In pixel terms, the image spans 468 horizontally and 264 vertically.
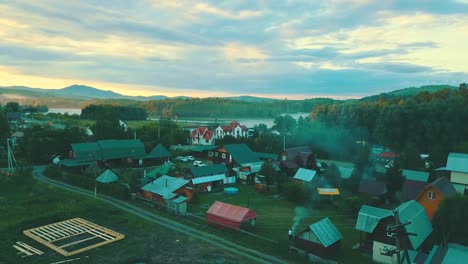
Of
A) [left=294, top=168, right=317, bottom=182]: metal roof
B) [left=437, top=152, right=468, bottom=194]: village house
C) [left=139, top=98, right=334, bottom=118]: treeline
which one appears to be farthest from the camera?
[left=139, top=98, right=334, bottom=118]: treeline

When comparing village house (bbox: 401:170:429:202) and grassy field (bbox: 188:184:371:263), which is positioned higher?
village house (bbox: 401:170:429:202)

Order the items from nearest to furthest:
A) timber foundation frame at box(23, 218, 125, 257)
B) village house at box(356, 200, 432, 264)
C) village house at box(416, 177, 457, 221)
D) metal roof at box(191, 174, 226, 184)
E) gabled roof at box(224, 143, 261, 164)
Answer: village house at box(356, 200, 432, 264)
timber foundation frame at box(23, 218, 125, 257)
village house at box(416, 177, 457, 221)
metal roof at box(191, 174, 226, 184)
gabled roof at box(224, 143, 261, 164)

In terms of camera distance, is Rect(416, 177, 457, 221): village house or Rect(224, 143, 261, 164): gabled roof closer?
Rect(416, 177, 457, 221): village house

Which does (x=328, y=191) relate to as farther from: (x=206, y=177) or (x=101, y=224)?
(x=101, y=224)

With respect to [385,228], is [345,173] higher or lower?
lower

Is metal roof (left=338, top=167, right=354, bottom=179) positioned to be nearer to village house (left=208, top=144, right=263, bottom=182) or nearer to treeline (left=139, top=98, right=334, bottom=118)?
village house (left=208, top=144, right=263, bottom=182)

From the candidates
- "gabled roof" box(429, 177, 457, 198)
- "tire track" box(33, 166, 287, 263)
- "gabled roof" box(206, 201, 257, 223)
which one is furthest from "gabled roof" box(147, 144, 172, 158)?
"gabled roof" box(429, 177, 457, 198)

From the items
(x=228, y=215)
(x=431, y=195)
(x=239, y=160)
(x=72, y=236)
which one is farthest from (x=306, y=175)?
(x=72, y=236)

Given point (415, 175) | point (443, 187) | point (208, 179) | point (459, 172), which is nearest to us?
point (443, 187)
